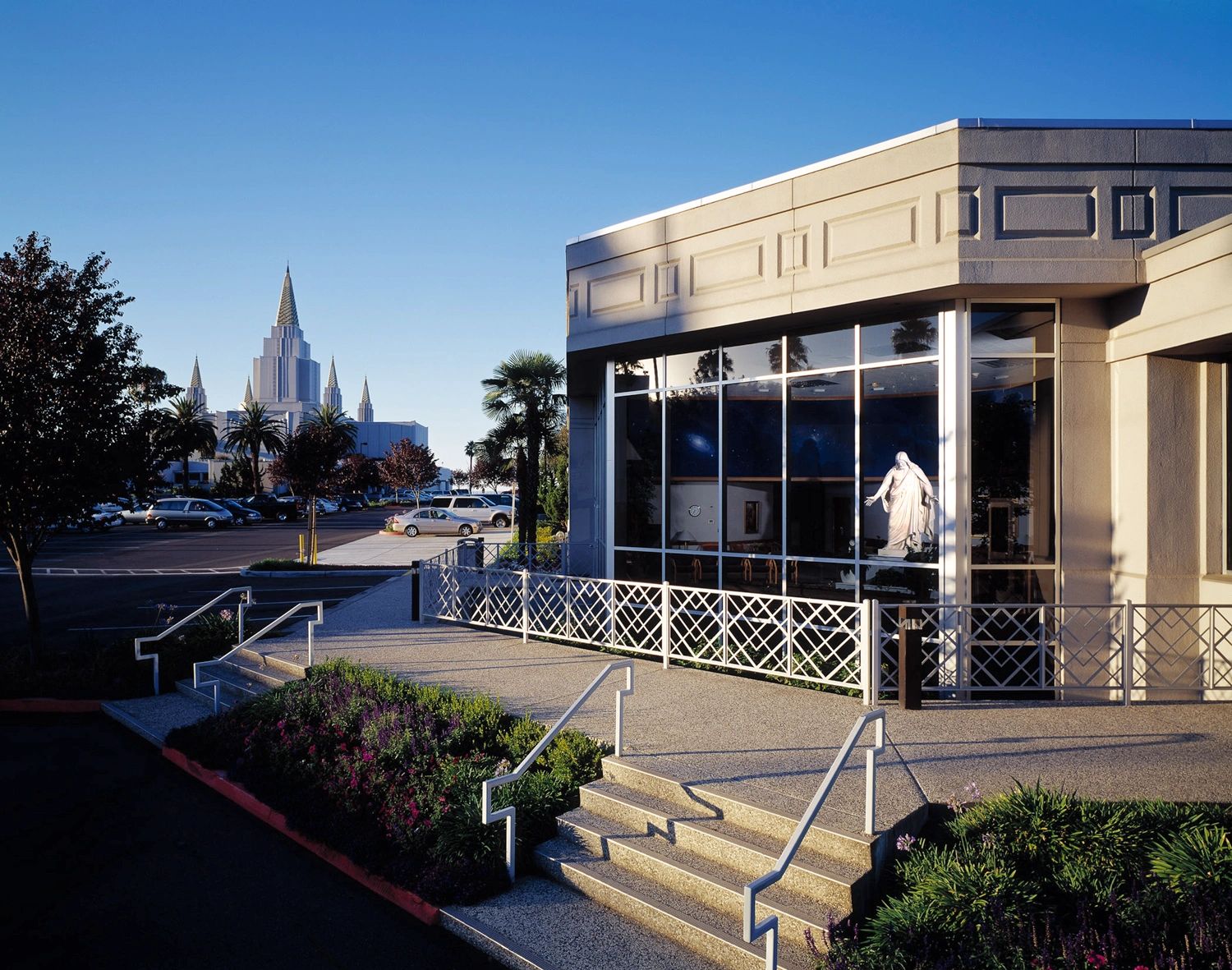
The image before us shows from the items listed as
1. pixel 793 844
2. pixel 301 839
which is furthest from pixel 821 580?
pixel 301 839

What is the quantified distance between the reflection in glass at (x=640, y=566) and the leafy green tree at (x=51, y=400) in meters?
6.94

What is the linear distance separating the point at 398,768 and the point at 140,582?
1784 cm

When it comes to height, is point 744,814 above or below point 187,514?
below

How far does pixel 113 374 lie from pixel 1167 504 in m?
12.6

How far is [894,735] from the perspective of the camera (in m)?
6.89

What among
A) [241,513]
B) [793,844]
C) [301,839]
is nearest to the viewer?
[793,844]

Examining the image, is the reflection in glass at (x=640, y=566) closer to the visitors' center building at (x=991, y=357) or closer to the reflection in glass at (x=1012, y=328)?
the visitors' center building at (x=991, y=357)

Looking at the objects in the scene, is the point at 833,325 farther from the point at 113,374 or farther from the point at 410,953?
the point at 113,374

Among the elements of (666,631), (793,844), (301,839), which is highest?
(666,631)

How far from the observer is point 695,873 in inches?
192

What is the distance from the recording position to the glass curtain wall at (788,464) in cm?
959

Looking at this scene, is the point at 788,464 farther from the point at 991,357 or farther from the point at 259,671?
the point at 259,671

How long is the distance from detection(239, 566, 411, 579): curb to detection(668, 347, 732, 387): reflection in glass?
12.9 m

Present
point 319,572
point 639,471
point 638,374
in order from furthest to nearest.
Answer: 1. point 319,572
2. point 638,374
3. point 639,471
